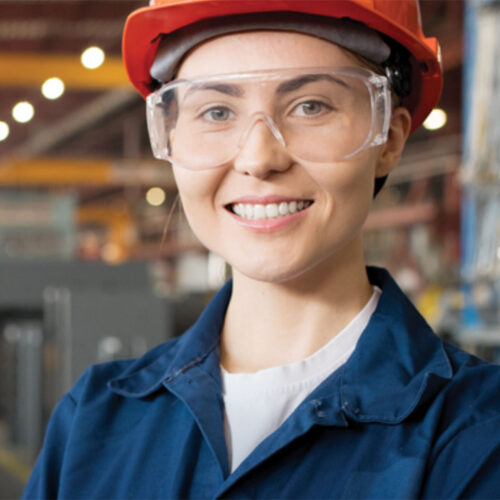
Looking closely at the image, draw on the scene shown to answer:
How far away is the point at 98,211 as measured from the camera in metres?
17.6

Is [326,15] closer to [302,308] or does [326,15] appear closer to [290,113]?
[290,113]

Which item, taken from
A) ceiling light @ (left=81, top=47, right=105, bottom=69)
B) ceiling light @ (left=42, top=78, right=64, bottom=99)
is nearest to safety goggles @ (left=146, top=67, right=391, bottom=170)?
ceiling light @ (left=81, top=47, right=105, bottom=69)

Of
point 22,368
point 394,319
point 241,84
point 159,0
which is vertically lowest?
point 22,368

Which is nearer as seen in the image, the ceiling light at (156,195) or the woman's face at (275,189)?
the woman's face at (275,189)

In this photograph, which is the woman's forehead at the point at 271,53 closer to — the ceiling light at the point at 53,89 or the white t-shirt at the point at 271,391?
the white t-shirt at the point at 271,391

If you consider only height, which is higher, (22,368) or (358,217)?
(358,217)

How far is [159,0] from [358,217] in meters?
0.47

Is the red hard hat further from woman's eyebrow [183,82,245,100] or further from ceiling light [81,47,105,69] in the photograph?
ceiling light [81,47,105,69]

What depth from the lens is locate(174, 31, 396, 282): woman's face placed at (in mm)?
1070

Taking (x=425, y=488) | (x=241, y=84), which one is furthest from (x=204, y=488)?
(x=241, y=84)

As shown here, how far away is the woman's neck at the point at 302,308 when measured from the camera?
1.18 m

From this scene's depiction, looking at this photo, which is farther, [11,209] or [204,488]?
[11,209]

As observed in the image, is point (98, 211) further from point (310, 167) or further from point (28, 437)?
point (310, 167)

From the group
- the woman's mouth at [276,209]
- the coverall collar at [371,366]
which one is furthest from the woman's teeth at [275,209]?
the coverall collar at [371,366]
